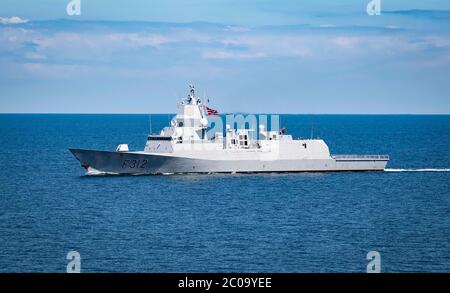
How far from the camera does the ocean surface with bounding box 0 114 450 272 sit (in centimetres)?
3600

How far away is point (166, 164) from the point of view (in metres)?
64.6

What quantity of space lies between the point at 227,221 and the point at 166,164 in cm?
1938

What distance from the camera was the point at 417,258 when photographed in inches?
1433

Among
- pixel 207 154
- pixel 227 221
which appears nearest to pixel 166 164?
pixel 207 154

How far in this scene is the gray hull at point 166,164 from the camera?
6419 centimetres

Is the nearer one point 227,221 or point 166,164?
point 227,221

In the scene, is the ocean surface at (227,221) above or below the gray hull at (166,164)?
below

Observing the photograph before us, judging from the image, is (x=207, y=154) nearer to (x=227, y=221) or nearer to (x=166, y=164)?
(x=166, y=164)

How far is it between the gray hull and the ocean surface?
103 centimetres

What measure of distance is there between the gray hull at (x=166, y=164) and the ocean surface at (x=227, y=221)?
1032mm

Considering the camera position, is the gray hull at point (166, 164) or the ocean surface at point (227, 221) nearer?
the ocean surface at point (227, 221)
